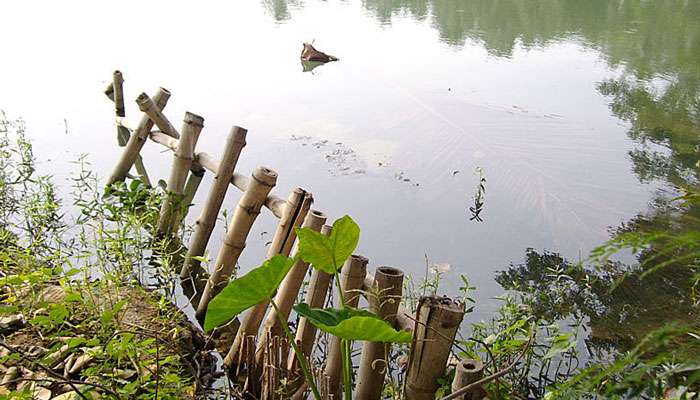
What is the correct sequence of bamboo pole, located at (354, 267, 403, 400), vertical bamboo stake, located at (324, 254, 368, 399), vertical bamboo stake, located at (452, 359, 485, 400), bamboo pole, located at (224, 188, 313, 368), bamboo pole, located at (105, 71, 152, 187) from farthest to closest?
bamboo pole, located at (105, 71, 152, 187) < bamboo pole, located at (224, 188, 313, 368) < vertical bamboo stake, located at (324, 254, 368, 399) < bamboo pole, located at (354, 267, 403, 400) < vertical bamboo stake, located at (452, 359, 485, 400)

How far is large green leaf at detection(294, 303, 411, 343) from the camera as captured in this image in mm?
1271

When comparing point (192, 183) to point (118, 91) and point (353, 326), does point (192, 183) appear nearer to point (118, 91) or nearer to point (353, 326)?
point (118, 91)

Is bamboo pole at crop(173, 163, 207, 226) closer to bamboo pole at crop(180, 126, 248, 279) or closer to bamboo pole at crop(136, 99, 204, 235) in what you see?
bamboo pole at crop(136, 99, 204, 235)

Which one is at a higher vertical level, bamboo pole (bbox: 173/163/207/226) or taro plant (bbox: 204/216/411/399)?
taro plant (bbox: 204/216/411/399)

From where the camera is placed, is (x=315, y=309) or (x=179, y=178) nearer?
(x=315, y=309)

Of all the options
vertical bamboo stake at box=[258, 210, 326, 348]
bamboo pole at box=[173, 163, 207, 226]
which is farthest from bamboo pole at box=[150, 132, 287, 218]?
vertical bamboo stake at box=[258, 210, 326, 348]

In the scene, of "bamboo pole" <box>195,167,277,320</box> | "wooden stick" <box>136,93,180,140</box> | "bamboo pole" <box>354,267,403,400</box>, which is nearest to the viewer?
"bamboo pole" <box>354,267,403,400</box>

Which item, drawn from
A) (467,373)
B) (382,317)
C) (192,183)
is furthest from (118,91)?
(467,373)

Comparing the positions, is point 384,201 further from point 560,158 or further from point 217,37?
point 217,37

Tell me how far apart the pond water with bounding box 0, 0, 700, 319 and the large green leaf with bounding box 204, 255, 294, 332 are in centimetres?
196

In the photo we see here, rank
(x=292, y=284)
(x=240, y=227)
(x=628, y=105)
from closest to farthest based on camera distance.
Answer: (x=292, y=284) < (x=240, y=227) < (x=628, y=105)

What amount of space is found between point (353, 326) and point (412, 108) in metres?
5.05

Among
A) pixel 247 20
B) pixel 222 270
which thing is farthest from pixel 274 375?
pixel 247 20

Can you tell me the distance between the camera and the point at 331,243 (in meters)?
1.50
